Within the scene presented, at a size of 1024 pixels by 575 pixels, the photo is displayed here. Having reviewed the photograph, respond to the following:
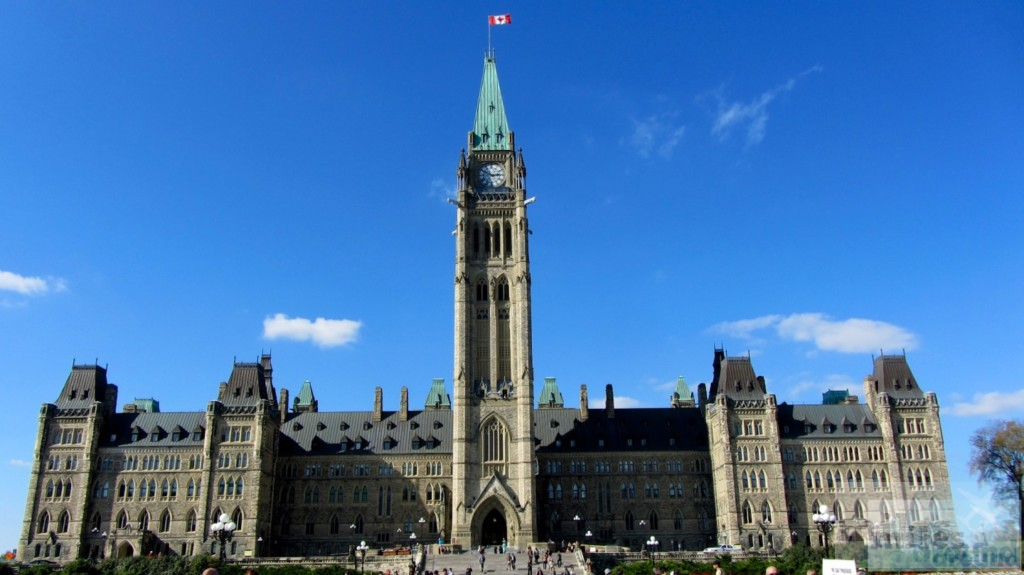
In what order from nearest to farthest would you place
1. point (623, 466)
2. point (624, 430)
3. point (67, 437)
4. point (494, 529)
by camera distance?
point (494, 529), point (67, 437), point (623, 466), point (624, 430)

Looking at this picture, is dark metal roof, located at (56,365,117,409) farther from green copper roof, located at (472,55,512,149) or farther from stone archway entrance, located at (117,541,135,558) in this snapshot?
green copper roof, located at (472,55,512,149)

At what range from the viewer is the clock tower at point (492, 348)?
84.6m

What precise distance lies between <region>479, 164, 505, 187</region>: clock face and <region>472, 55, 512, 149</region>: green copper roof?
2.41 metres

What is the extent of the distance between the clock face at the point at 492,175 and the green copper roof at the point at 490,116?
7.90 ft

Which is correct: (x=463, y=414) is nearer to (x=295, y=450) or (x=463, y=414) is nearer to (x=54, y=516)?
(x=295, y=450)

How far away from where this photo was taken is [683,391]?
127625 millimetres

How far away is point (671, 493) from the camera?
95.3 metres

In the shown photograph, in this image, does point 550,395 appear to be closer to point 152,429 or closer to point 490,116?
point 490,116

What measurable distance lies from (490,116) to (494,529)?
47.0m

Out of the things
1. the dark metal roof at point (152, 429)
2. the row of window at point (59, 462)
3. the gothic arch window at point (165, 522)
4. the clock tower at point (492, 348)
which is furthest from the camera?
the dark metal roof at point (152, 429)

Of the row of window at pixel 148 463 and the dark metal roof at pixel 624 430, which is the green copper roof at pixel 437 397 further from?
the row of window at pixel 148 463

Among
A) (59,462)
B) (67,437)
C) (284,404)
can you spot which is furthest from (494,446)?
(59,462)

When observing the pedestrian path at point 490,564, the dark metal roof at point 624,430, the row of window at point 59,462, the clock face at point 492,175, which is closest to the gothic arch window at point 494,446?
the pedestrian path at point 490,564

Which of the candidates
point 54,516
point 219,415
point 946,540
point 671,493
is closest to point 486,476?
point 671,493
